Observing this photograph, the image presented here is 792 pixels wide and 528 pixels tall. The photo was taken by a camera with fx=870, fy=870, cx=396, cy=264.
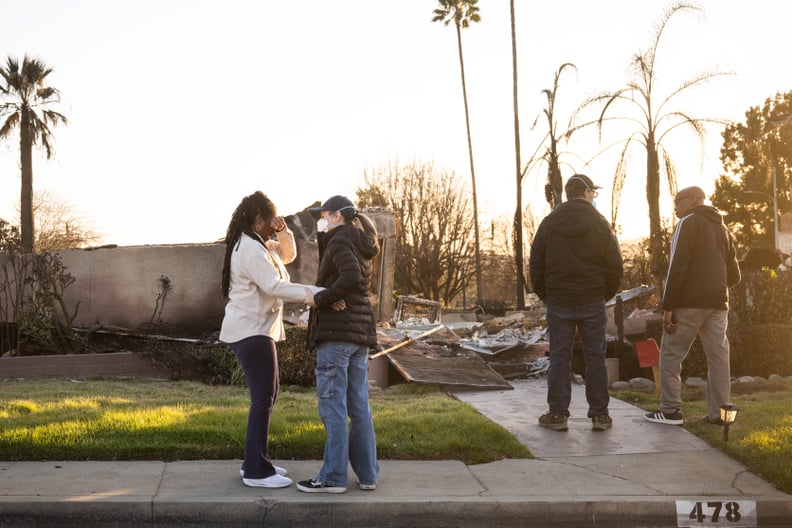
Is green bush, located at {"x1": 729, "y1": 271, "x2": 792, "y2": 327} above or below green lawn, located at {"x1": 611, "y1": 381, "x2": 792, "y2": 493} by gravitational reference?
above

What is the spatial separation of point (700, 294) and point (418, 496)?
3.43 meters

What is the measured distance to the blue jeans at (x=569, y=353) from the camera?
24.5ft

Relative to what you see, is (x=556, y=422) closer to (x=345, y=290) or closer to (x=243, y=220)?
(x=345, y=290)

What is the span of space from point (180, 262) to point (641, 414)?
26.8ft

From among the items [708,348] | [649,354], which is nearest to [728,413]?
[708,348]

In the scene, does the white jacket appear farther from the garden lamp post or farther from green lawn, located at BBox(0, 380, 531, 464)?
the garden lamp post

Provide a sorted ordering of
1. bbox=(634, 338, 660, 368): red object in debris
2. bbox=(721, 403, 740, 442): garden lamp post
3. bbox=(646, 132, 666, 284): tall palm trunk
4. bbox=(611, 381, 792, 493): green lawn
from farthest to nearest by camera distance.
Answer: bbox=(646, 132, 666, 284): tall palm trunk, bbox=(634, 338, 660, 368): red object in debris, bbox=(721, 403, 740, 442): garden lamp post, bbox=(611, 381, 792, 493): green lawn

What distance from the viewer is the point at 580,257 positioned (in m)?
7.44

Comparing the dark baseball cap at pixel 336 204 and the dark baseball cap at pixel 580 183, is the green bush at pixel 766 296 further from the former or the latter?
the dark baseball cap at pixel 336 204

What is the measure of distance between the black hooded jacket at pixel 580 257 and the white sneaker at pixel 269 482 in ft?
9.74

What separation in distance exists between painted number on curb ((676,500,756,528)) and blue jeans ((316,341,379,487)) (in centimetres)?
195

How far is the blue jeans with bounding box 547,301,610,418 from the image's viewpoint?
7.46 meters

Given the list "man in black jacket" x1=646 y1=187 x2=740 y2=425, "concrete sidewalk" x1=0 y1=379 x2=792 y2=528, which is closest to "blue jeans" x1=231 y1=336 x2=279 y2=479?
"concrete sidewalk" x1=0 y1=379 x2=792 y2=528

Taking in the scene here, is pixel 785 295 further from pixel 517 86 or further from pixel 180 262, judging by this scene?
pixel 517 86
